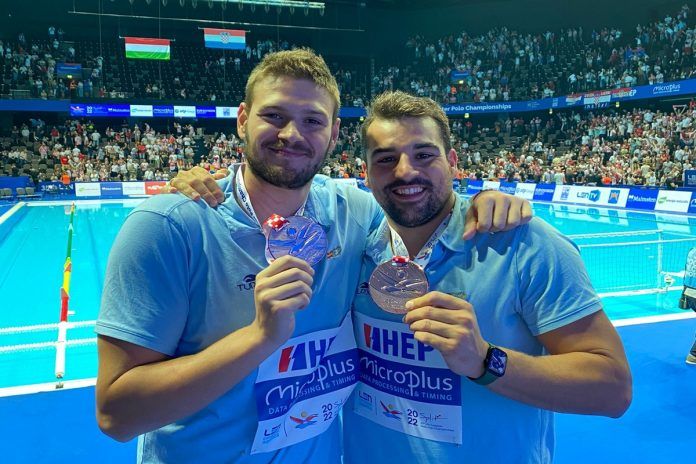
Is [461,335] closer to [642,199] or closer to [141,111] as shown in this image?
[642,199]

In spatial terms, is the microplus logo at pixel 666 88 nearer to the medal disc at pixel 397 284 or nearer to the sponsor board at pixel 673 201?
the sponsor board at pixel 673 201

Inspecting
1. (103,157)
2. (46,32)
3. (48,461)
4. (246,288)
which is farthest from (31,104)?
(246,288)

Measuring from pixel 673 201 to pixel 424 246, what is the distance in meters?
20.1

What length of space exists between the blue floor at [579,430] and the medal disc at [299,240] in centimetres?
297

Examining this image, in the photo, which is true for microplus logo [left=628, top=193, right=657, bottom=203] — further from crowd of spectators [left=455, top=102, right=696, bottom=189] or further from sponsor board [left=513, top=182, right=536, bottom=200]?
sponsor board [left=513, top=182, right=536, bottom=200]

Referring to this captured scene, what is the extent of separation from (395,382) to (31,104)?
34.6 m

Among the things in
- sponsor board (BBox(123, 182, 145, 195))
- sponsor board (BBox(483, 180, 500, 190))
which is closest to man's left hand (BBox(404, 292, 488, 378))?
sponsor board (BBox(483, 180, 500, 190))

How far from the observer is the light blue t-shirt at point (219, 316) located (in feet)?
5.42

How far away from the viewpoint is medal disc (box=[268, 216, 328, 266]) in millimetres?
1784

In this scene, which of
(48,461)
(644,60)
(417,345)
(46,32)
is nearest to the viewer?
(417,345)

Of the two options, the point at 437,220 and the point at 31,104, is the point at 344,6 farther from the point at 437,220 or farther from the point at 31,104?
the point at 437,220

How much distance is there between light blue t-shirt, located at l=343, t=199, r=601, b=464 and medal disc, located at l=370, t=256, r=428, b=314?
5.6 inches

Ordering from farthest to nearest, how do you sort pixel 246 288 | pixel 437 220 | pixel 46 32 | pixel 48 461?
pixel 46 32 → pixel 48 461 → pixel 437 220 → pixel 246 288

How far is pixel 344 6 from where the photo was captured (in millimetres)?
40312
